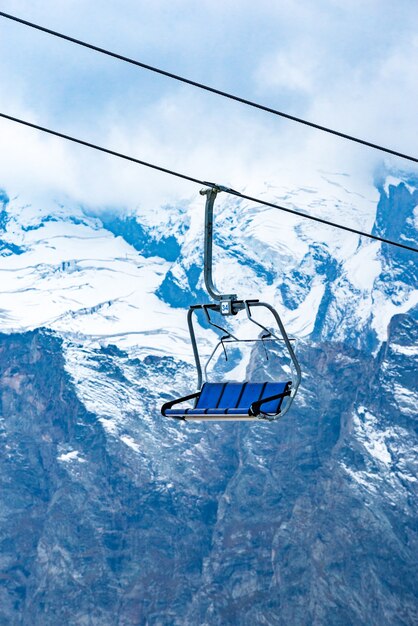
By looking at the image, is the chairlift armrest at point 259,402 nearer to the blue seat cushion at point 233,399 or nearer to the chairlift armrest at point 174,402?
the blue seat cushion at point 233,399

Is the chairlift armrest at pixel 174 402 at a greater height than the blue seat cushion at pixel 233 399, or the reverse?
the blue seat cushion at pixel 233 399

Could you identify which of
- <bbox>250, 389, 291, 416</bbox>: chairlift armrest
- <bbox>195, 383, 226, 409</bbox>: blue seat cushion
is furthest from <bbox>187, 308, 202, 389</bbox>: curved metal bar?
<bbox>250, 389, 291, 416</bbox>: chairlift armrest

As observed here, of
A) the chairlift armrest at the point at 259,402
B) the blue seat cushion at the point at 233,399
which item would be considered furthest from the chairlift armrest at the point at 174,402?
the chairlift armrest at the point at 259,402

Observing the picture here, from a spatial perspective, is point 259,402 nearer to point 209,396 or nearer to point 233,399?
point 233,399

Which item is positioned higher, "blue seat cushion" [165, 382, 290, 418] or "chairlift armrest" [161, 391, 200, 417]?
"blue seat cushion" [165, 382, 290, 418]

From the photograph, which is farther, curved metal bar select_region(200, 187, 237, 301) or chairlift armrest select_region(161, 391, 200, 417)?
chairlift armrest select_region(161, 391, 200, 417)

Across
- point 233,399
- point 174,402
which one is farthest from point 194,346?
point 233,399

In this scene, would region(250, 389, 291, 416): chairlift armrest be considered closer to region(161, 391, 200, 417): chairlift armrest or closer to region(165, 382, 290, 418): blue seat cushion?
region(165, 382, 290, 418): blue seat cushion

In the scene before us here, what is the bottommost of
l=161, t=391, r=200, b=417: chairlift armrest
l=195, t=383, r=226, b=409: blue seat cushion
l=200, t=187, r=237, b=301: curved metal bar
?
l=161, t=391, r=200, b=417: chairlift armrest

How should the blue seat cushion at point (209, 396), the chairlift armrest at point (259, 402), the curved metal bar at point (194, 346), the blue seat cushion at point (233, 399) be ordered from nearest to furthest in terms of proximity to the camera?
1. the chairlift armrest at point (259, 402)
2. the blue seat cushion at point (233, 399)
3. the blue seat cushion at point (209, 396)
4. the curved metal bar at point (194, 346)

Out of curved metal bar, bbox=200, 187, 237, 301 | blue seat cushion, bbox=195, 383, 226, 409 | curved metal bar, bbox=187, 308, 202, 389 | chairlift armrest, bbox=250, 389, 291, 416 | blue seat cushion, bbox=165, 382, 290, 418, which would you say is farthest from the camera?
curved metal bar, bbox=187, 308, 202, 389

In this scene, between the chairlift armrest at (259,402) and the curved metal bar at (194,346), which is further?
the curved metal bar at (194,346)

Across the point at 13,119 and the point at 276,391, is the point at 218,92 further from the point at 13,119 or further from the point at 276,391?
the point at 276,391
